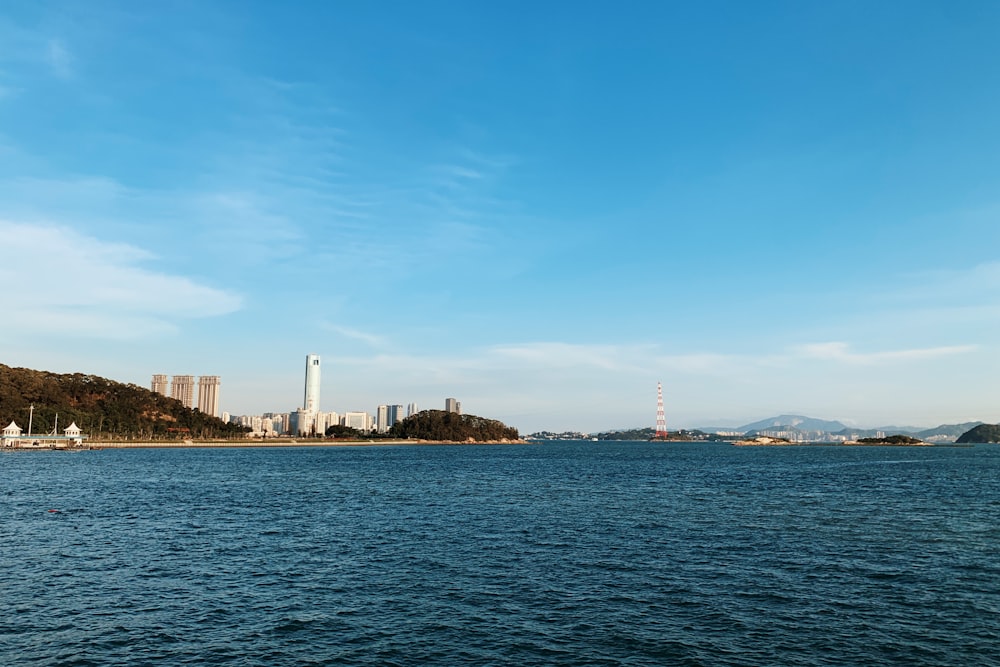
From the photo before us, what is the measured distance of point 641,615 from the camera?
28219 mm

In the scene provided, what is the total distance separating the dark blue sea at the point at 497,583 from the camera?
24250 millimetres

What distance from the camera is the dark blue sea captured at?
24.2 metres

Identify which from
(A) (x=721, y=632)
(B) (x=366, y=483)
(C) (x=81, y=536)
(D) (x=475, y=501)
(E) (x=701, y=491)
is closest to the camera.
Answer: (A) (x=721, y=632)

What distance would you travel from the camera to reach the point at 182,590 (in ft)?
106

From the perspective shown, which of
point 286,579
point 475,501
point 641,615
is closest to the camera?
point 641,615

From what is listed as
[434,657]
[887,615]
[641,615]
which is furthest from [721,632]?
[434,657]

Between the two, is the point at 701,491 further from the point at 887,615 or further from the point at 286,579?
the point at 286,579

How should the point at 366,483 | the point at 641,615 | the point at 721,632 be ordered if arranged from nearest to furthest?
the point at 721,632 → the point at 641,615 → the point at 366,483

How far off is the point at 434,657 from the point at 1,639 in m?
16.8

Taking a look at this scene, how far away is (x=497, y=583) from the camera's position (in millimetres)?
33906

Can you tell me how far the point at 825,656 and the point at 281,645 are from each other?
65.9 ft

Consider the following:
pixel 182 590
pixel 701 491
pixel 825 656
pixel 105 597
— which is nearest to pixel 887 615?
pixel 825 656

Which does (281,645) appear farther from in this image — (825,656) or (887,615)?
(887,615)

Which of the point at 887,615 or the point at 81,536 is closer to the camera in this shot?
the point at 887,615
